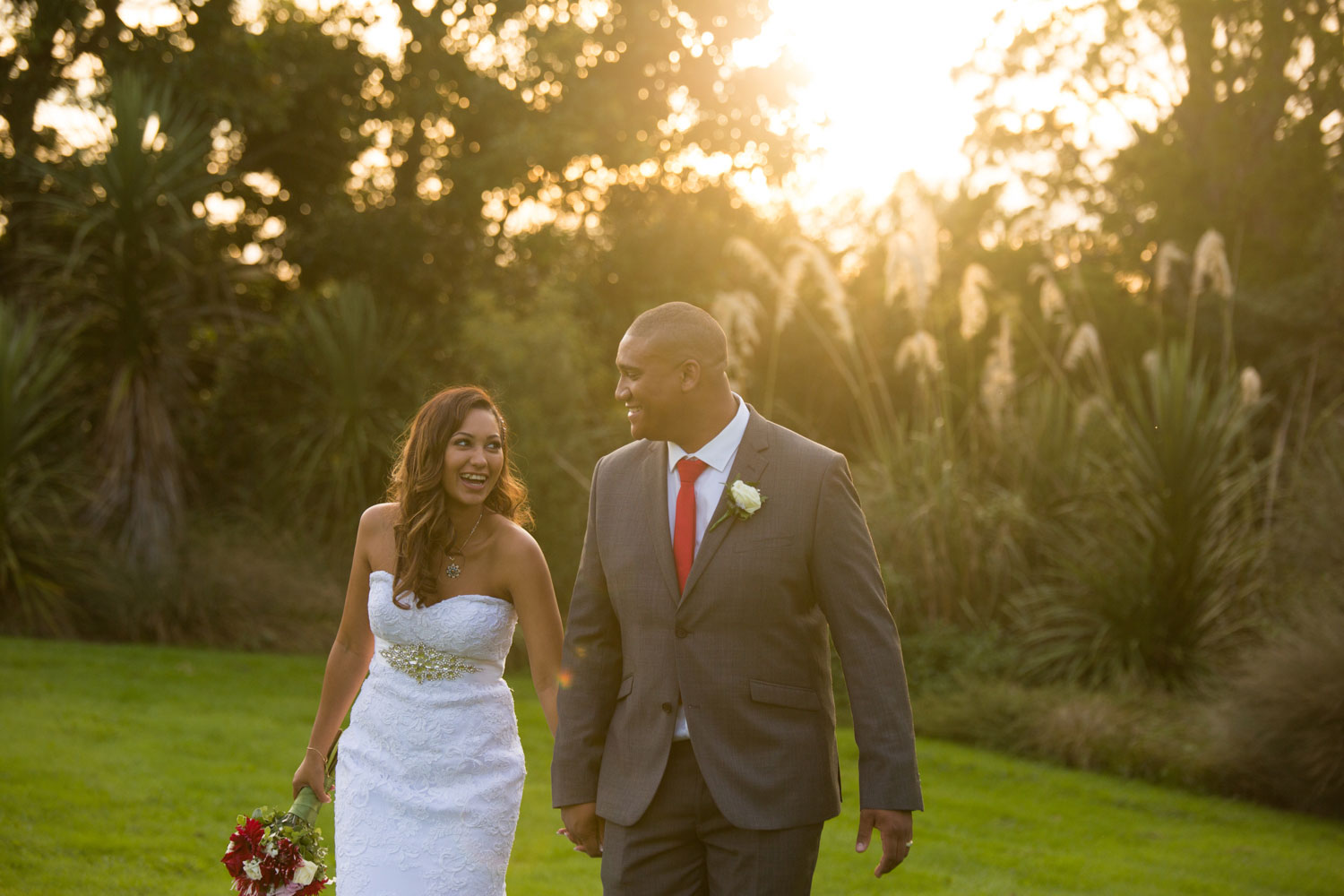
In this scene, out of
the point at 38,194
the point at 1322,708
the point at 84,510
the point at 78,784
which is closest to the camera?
the point at 78,784

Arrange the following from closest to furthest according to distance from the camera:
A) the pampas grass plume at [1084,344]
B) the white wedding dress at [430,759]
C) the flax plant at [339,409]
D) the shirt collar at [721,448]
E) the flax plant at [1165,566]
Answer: the shirt collar at [721,448] < the white wedding dress at [430,759] < the flax plant at [1165,566] < the pampas grass plume at [1084,344] < the flax plant at [339,409]

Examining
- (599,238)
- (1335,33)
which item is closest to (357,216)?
(599,238)

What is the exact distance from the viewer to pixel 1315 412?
16.8 m

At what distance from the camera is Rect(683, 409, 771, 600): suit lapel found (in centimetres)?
318

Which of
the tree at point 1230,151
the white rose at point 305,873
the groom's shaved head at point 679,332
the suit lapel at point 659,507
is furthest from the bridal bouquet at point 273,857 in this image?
the tree at point 1230,151

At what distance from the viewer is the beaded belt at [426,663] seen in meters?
4.05

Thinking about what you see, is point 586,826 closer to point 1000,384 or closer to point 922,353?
point 922,353

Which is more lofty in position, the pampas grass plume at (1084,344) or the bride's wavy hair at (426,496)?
the pampas grass plume at (1084,344)

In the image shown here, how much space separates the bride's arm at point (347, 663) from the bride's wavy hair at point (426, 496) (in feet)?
0.60

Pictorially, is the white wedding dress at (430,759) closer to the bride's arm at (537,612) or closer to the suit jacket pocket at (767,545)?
the bride's arm at (537,612)

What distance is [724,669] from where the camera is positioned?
313cm

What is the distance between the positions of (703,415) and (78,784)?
564cm

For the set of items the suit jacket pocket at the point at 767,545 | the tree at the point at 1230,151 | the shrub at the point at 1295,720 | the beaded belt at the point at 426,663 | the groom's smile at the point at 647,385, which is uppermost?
the tree at the point at 1230,151

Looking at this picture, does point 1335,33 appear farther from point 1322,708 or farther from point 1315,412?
point 1322,708
